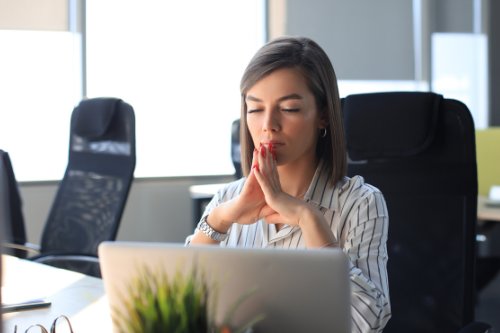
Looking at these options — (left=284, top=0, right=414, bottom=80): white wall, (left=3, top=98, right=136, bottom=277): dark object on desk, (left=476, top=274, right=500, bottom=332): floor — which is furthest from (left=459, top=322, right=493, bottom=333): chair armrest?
(left=284, top=0, right=414, bottom=80): white wall

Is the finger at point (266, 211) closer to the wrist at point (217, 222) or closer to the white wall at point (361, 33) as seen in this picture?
the wrist at point (217, 222)

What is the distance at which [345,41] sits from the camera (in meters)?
4.51

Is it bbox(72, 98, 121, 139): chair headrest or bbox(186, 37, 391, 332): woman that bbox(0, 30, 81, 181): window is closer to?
bbox(72, 98, 121, 139): chair headrest

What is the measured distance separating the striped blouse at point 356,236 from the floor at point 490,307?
213cm

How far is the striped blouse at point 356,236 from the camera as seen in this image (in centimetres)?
100

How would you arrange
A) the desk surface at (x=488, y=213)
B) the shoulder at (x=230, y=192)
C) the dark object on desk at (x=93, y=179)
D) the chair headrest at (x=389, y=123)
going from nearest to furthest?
the chair headrest at (x=389, y=123), the shoulder at (x=230, y=192), the dark object on desk at (x=93, y=179), the desk surface at (x=488, y=213)

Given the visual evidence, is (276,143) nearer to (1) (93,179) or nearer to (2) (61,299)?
(2) (61,299)

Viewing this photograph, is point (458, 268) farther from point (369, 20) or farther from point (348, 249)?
point (369, 20)

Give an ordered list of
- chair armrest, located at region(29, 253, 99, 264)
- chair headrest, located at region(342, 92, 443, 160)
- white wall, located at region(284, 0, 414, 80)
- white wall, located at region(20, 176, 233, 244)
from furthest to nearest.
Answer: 1. white wall, located at region(284, 0, 414, 80)
2. white wall, located at region(20, 176, 233, 244)
3. chair armrest, located at region(29, 253, 99, 264)
4. chair headrest, located at region(342, 92, 443, 160)

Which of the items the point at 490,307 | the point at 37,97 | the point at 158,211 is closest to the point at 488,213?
the point at 490,307

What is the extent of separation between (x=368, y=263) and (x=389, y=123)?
0.48 meters

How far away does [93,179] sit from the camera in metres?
2.37

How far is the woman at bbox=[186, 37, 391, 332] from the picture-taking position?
1137mm

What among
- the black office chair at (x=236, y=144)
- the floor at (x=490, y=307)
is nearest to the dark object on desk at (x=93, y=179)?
the black office chair at (x=236, y=144)
